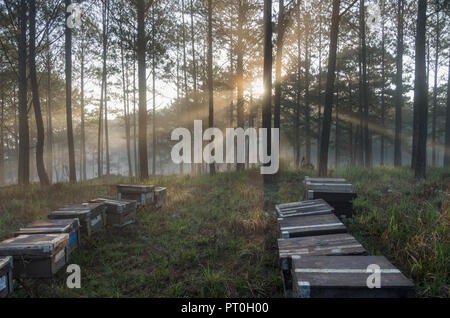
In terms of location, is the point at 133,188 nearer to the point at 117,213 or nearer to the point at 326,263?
the point at 117,213

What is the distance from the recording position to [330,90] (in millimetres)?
9891

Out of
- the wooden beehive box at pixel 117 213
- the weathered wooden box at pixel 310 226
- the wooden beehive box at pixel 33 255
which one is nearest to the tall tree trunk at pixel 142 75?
the wooden beehive box at pixel 117 213

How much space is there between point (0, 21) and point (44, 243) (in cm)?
1499

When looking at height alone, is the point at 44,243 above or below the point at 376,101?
below

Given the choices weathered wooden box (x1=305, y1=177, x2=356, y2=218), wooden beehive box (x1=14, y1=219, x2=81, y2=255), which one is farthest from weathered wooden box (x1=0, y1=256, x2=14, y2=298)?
weathered wooden box (x1=305, y1=177, x2=356, y2=218)

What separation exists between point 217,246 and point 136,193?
333 centimetres

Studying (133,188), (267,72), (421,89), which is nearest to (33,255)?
(133,188)

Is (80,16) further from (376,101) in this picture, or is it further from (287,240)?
(376,101)

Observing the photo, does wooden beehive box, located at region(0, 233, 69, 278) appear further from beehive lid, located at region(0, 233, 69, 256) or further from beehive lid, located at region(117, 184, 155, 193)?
beehive lid, located at region(117, 184, 155, 193)

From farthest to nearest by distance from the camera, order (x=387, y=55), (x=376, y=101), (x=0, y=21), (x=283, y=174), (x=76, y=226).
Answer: (x=376, y=101), (x=387, y=55), (x=0, y=21), (x=283, y=174), (x=76, y=226)

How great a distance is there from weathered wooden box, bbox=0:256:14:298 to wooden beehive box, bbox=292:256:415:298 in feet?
11.3

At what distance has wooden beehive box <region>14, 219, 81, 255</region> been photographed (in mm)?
4014

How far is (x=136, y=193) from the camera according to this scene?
22.3 ft
